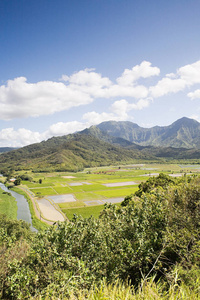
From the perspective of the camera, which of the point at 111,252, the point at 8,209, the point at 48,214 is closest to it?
the point at 111,252

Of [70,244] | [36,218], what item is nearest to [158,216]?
[70,244]

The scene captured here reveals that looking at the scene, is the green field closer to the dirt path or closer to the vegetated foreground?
the dirt path

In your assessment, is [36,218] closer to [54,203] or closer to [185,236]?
[54,203]

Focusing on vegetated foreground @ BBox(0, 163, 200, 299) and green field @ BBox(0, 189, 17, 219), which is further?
green field @ BBox(0, 189, 17, 219)

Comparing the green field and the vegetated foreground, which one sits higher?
the vegetated foreground

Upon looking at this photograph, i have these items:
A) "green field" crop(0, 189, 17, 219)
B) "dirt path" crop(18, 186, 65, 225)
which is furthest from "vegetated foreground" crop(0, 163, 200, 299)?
"green field" crop(0, 189, 17, 219)

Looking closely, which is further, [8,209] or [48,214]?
[8,209]

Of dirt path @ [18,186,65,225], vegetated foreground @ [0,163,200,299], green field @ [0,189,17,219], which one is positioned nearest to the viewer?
vegetated foreground @ [0,163,200,299]

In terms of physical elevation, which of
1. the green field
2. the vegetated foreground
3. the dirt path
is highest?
the vegetated foreground

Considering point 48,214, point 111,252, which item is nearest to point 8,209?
point 48,214

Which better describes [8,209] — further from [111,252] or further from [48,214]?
[111,252]

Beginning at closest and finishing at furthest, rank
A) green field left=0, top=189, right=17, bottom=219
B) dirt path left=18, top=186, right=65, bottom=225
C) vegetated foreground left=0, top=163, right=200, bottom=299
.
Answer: vegetated foreground left=0, top=163, right=200, bottom=299
dirt path left=18, top=186, right=65, bottom=225
green field left=0, top=189, right=17, bottom=219

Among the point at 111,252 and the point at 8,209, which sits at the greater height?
the point at 111,252
